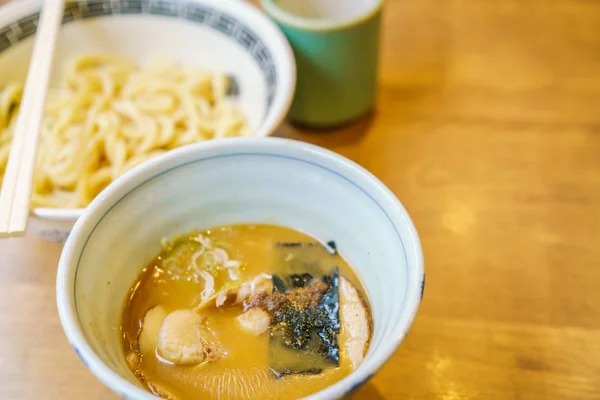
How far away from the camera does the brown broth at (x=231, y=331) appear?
71cm

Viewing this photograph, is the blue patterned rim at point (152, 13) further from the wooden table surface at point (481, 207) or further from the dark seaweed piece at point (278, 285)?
the dark seaweed piece at point (278, 285)

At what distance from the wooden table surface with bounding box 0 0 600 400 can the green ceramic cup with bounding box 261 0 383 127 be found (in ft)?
0.21

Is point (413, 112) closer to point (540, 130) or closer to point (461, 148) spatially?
point (461, 148)

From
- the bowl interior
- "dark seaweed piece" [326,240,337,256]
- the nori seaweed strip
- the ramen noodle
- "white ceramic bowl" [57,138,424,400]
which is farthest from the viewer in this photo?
the bowl interior

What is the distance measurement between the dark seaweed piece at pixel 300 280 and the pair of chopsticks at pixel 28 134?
425mm

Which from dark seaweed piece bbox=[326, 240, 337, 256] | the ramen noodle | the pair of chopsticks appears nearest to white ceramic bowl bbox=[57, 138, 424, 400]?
dark seaweed piece bbox=[326, 240, 337, 256]

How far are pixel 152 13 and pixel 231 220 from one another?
2.47 ft

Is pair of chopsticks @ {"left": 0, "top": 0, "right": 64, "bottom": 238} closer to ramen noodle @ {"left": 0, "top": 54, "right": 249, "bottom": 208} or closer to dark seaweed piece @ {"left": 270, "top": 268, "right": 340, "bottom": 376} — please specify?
ramen noodle @ {"left": 0, "top": 54, "right": 249, "bottom": 208}

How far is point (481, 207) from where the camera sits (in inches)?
46.9

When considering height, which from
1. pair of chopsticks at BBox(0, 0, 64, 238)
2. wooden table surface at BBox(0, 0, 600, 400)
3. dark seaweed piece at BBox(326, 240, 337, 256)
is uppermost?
pair of chopsticks at BBox(0, 0, 64, 238)

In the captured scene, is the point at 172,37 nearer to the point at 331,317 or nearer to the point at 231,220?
the point at 231,220

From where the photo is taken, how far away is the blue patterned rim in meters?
1.31

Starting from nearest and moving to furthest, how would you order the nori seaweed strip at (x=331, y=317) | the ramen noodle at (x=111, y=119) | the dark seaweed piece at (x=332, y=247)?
1. the nori seaweed strip at (x=331, y=317)
2. the dark seaweed piece at (x=332, y=247)
3. the ramen noodle at (x=111, y=119)

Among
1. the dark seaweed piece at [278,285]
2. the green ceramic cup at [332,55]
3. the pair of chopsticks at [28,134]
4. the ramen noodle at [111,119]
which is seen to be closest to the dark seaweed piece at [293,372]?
the dark seaweed piece at [278,285]
